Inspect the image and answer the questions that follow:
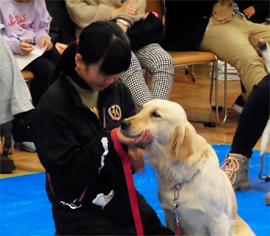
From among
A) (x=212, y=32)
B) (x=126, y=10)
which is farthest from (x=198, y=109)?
(x=126, y=10)

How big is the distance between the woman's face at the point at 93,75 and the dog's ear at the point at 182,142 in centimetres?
29

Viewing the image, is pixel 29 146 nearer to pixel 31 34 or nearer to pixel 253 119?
pixel 31 34

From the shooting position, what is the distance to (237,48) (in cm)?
A: 422

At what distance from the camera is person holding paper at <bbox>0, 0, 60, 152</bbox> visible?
3559 mm

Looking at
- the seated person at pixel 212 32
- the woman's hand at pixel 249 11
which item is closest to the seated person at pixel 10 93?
the seated person at pixel 212 32

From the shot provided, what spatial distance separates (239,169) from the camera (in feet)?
10.1

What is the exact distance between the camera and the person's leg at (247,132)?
3.04m

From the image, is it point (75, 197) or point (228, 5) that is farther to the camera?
point (228, 5)

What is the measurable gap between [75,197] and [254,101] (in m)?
1.60

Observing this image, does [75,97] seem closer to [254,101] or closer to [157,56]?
[254,101]

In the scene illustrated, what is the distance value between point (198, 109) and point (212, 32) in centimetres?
94

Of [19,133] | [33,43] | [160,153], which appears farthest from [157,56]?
[160,153]

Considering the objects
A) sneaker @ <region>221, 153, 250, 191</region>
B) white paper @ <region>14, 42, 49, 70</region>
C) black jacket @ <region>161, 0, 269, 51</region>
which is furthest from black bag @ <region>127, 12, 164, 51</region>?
sneaker @ <region>221, 153, 250, 191</region>

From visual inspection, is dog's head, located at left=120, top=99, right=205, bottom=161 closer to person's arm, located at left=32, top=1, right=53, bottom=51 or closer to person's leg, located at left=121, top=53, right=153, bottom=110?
person's leg, located at left=121, top=53, right=153, bottom=110
